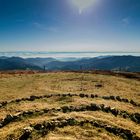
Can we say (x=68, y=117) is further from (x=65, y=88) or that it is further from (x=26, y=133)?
(x=65, y=88)

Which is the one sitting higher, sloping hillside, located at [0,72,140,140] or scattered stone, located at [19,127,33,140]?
scattered stone, located at [19,127,33,140]

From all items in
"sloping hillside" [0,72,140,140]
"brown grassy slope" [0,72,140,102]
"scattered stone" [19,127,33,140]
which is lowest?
"brown grassy slope" [0,72,140,102]

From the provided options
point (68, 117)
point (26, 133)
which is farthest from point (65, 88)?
point (26, 133)

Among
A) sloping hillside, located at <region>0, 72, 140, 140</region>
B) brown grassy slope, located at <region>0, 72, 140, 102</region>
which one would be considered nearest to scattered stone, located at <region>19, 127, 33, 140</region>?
sloping hillside, located at <region>0, 72, 140, 140</region>

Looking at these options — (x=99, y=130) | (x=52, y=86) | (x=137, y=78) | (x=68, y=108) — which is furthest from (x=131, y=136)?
(x=137, y=78)

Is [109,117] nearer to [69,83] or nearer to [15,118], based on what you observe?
[15,118]

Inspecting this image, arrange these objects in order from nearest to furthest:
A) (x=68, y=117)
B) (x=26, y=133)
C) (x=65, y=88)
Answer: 1. (x=26, y=133)
2. (x=68, y=117)
3. (x=65, y=88)

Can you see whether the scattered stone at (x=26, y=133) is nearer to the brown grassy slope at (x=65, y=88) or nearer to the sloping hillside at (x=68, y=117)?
the sloping hillside at (x=68, y=117)

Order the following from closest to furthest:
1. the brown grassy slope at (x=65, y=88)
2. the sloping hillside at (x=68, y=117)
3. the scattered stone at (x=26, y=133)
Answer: the scattered stone at (x=26, y=133)
the sloping hillside at (x=68, y=117)
the brown grassy slope at (x=65, y=88)

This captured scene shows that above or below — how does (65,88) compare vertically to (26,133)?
below

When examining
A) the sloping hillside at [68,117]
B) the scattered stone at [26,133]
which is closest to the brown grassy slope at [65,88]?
the sloping hillside at [68,117]

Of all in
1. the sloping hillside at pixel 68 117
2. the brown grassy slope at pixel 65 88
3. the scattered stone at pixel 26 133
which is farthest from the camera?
the brown grassy slope at pixel 65 88

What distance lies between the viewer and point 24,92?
45.2m

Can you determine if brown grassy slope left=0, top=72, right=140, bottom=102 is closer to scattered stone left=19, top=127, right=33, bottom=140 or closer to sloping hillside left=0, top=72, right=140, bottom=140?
sloping hillside left=0, top=72, right=140, bottom=140
